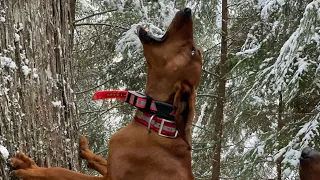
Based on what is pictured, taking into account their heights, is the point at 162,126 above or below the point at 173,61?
below

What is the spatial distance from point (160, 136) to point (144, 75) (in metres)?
5.56

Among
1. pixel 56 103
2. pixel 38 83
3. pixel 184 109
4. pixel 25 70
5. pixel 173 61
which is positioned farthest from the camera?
pixel 173 61

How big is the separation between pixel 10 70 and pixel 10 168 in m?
0.53

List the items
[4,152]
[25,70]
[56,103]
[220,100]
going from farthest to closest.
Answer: [220,100], [56,103], [25,70], [4,152]

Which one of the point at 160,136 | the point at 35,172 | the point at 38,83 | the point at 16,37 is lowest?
the point at 35,172

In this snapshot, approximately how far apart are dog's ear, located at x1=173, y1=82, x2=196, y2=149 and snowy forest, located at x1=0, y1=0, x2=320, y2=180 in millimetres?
697

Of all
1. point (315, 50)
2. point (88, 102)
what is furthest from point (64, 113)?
point (88, 102)

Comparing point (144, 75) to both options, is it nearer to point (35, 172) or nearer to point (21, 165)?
point (35, 172)

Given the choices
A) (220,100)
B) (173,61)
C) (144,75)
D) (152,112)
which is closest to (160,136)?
(152,112)

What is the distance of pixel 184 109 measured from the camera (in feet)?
10.1

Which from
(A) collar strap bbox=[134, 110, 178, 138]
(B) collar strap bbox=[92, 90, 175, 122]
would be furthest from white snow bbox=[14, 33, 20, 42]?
(A) collar strap bbox=[134, 110, 178, 138]

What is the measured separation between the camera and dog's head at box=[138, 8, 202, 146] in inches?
131

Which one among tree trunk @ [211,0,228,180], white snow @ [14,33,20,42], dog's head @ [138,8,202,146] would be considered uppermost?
white snow @ [14,33,20,42]

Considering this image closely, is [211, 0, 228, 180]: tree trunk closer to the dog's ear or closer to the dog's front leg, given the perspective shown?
the dog's ear
